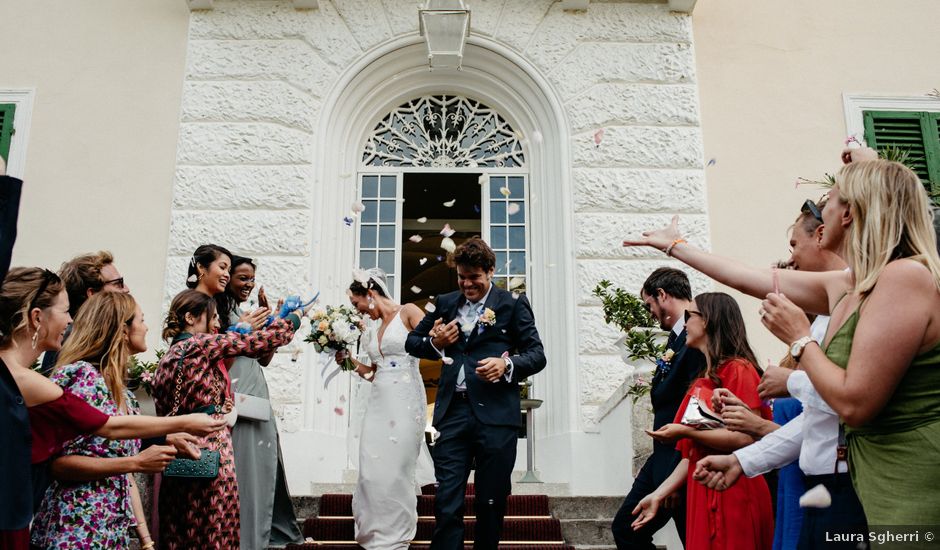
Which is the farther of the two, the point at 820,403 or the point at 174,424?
the point at 174,424

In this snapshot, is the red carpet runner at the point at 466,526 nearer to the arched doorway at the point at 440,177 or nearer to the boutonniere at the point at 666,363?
the boutonniere at the point at 666,363

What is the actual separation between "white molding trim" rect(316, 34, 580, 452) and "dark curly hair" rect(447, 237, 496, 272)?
9.68 feet

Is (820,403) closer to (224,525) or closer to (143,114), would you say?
(224,525)

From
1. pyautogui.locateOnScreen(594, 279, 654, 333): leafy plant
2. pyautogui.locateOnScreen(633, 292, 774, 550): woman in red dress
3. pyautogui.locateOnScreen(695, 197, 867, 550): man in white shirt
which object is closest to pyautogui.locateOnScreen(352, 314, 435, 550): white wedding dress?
pyautogui.locateOnScreen(594, 279, 654, 333): leafy plant

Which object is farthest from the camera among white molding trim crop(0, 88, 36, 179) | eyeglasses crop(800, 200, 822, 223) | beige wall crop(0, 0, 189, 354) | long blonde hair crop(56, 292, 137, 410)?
white molding trim crop(0, 88, 36, 179)

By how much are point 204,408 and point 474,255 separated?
1.91m

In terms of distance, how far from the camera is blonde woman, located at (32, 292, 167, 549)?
11.4 feet

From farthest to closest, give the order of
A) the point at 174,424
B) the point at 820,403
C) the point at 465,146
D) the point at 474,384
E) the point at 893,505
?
the point at 465,146 < the point at 474,384 < the point at 174,424 < the point at 820,403 < the point at 893,505

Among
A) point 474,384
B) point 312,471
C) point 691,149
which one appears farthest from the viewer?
point 691,149

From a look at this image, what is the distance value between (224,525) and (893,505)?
10.5 feet

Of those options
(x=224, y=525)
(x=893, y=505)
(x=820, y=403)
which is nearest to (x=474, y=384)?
(x=224, y=525)

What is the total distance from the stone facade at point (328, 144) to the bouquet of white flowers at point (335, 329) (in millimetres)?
1868

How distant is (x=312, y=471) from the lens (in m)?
7.58

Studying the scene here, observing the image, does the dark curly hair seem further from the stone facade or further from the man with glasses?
the stone facade
